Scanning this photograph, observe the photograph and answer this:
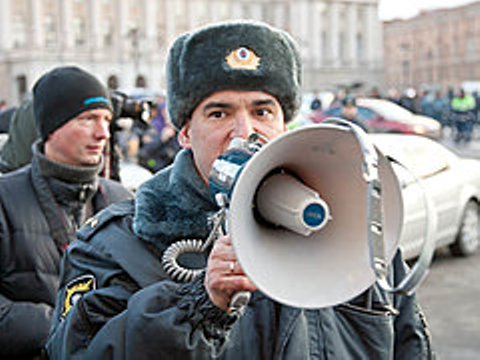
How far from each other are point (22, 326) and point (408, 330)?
4.77ft

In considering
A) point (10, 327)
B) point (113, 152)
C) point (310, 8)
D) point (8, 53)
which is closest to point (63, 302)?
point (10, 327)

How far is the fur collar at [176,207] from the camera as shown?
5.51 ft

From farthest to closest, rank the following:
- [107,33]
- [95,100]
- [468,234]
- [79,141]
Result: [107,33] → [468,234] → [95,100] → [79,141]

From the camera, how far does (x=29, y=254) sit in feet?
8.74

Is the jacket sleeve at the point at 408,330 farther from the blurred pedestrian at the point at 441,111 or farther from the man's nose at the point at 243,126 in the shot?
the blurred pedestrian at the point at 441,111

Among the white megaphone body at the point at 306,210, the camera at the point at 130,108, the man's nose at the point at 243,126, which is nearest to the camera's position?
A: the white megaphone body at the point at 306,210

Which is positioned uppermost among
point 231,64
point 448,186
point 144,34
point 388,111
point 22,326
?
point 144,34

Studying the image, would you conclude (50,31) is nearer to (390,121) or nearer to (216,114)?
Answer: (390,121)

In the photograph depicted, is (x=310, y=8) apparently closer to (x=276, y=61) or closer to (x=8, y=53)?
(x=8, y=53)

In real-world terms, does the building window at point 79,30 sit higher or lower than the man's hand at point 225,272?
higher

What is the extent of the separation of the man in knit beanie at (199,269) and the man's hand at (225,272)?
42mm

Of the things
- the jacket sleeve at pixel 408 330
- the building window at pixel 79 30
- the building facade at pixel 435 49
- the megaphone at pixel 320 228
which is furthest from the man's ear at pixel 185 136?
the building window at pixel 79 30

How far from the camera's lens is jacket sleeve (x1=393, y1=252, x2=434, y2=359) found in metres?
1.76

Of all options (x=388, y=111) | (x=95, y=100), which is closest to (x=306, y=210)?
(x=95, y=100)
